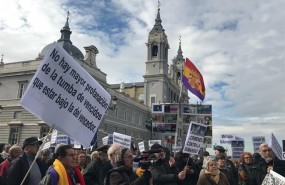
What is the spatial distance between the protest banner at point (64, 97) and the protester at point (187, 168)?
8.72ft

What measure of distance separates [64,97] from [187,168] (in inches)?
130

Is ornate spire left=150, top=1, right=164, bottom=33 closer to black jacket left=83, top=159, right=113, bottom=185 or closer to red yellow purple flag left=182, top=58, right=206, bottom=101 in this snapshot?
red yellow purple flag left=182, top=58, right=206, bottom=101

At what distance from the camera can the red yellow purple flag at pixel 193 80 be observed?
14047 millimetres

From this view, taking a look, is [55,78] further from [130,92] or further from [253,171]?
[130,92]

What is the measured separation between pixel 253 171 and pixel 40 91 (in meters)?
4.87

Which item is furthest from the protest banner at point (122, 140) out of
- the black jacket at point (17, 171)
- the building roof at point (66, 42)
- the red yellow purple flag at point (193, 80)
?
the building roof at point (66, 42)

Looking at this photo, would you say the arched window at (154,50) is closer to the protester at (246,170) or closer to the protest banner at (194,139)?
the protest banner at (194,139)

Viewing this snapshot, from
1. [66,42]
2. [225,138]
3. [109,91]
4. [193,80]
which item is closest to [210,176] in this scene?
[193,80]

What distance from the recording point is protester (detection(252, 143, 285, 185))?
650 cm

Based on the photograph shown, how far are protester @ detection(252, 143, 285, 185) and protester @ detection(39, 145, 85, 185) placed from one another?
3.83 meters

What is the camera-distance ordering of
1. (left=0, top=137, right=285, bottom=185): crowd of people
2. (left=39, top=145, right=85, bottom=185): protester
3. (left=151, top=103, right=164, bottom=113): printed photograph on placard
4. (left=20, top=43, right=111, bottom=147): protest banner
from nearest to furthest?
1. (left=39, top=145, right=85, bottom=185): protester
2. (left=20, top=43, right=111, bottom=147): protest banner
3. (left=0, top=137, right=285, bottom=185): crowd of people
4. (left=151, top=103, right=164, bottom=113): printed photograph on placard

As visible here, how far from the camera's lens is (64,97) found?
4.18 m

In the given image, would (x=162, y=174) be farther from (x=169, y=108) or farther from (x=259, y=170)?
(x=169, y=108)

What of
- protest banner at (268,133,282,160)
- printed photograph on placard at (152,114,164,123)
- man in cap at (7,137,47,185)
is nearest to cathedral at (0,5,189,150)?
printed photograph on placard at (152,114,164,123)
